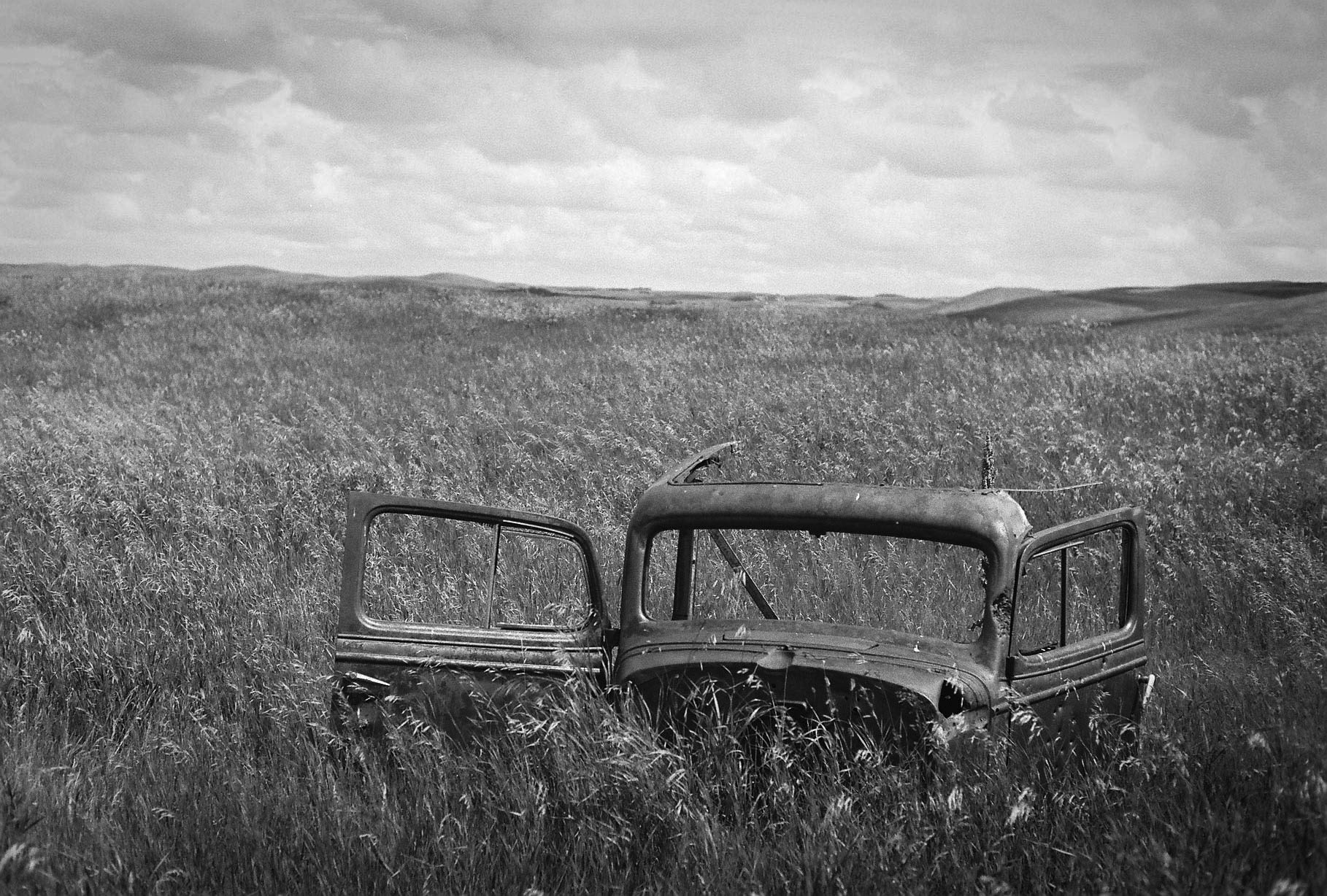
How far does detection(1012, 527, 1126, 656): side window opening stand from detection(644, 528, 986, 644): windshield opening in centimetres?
28

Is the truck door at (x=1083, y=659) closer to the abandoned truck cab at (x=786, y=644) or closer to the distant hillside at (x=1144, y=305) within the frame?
the abandoned truck cab at (x=786, y=644)

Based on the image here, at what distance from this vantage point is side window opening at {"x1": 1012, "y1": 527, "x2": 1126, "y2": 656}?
222 inches

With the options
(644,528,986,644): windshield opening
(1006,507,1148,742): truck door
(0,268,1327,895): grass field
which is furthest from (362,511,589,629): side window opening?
(1006,507,1148,742): truck door

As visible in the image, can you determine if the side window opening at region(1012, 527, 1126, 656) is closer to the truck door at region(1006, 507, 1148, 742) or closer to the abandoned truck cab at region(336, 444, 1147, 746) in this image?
the truck door at region(1006, 507, 1148, 742)

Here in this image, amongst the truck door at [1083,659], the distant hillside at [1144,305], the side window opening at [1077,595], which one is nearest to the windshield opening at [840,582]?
the side window opening at [1077,595]

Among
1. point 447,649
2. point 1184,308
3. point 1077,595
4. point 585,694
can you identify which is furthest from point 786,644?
point 1184,308

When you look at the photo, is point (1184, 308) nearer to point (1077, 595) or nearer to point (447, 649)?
point (1077, 595)

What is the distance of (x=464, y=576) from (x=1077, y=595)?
372cm

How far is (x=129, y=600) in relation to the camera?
5.93m

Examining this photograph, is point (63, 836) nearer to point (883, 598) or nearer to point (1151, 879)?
point (1151, 879)

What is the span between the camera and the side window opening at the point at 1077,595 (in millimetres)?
5637

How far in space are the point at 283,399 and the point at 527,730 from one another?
1085 cm

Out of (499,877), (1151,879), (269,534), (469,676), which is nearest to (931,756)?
(1151,879)

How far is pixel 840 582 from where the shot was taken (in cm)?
616
